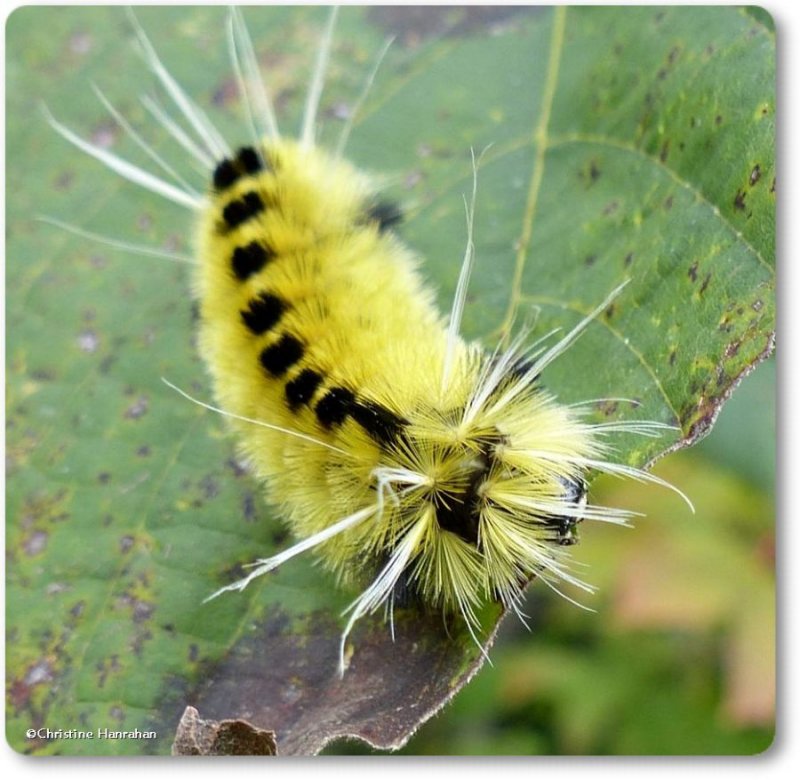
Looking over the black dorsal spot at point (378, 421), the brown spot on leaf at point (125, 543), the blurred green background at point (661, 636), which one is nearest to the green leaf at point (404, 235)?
the brown spot on leaf at point (125, 543)

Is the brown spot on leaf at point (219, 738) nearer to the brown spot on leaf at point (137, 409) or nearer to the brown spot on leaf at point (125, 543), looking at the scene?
the brown spot on leaf at point (125, 543)

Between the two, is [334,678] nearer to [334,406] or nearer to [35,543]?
[334,406]

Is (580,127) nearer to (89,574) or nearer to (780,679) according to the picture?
(780,679)

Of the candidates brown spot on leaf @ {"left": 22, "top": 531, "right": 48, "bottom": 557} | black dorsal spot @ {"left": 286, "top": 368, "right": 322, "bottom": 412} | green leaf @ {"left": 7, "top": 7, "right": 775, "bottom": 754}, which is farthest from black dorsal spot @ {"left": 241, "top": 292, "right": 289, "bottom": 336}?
brown spot on leaf @ {"left": 22, "top": 531, "right": 48, "bottom": 557}

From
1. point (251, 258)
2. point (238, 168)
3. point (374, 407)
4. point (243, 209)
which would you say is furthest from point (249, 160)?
point (374, 407)

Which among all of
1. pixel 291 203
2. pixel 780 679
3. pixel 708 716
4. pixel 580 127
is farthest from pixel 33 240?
pixel 708 716

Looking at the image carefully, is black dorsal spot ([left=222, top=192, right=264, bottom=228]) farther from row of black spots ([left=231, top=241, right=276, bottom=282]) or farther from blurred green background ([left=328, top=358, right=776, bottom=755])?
blurred green background ([left=328, top=358, right=776, bottom=755])

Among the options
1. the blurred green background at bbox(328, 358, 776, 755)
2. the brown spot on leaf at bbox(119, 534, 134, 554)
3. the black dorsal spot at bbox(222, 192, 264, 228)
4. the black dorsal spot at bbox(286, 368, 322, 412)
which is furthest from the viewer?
the blurred green background at bbox(328, 358, 776, 755)
